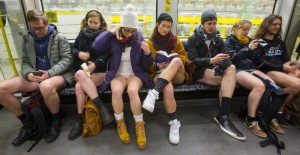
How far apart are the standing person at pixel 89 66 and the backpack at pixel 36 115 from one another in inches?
11.3

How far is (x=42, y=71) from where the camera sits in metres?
2.01

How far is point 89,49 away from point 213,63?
4.58 feet

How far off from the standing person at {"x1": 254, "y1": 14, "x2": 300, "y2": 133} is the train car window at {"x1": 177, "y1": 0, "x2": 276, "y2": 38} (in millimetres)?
775

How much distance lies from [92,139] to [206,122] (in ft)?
4.19

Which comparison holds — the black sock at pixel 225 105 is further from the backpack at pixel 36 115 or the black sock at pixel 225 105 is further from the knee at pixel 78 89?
the backpack at pixel 36 115

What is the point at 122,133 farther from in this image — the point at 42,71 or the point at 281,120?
the point at 281,120

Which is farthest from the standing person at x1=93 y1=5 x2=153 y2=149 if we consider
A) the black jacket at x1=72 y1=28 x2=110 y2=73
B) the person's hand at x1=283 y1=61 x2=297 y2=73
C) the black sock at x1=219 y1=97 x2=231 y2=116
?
the person's hand at x1=283 y1=61 x2=297 y2=73

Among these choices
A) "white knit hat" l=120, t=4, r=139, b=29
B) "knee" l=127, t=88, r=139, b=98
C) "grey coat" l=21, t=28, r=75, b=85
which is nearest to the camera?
"white knit hat" l=120, t=4, r=139, b=29

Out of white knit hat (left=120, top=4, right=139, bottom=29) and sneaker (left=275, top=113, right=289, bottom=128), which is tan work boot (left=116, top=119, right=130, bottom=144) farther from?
sneaker (left=275, top=113, right=289, bottom=128)

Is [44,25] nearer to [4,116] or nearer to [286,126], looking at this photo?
[4,116]

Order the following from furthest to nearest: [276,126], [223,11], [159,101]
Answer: [223,11] < [159,101] < [276,126]

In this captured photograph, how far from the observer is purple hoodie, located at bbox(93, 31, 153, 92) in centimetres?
204

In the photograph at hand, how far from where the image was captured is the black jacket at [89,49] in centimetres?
216

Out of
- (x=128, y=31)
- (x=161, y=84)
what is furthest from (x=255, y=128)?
(x=128, y=31)
